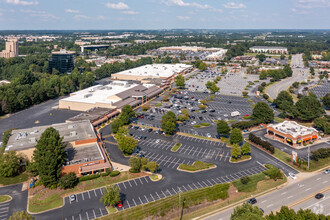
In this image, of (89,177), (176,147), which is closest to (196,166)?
(176,147)

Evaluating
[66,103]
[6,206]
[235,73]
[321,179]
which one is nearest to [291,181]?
[321,179]

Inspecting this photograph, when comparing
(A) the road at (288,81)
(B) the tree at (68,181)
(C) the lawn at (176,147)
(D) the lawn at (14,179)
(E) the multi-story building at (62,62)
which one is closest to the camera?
(B) the tree at (68,181)

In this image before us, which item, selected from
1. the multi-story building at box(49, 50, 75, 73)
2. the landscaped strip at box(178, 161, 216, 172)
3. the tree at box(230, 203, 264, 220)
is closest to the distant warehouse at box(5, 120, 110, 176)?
the landscaped strip at box(178, 161, 216, 172)

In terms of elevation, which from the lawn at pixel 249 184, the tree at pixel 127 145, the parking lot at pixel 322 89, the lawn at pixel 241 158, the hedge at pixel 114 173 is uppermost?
the parking lot at pixel 322 89

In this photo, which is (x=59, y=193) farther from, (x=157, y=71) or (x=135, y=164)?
(x=157, y=71)

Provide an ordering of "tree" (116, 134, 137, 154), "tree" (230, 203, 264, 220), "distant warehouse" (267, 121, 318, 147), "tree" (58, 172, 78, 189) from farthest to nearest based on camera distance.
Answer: "distant warehouse" (267, 121, 318, 147) < "tree" (116, 134, 137, 154) < "tree" (58, 172, 78, 189) < "tree" (230, 203, 264, 220)

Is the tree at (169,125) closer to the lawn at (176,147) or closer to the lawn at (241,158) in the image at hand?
the lawn at (176,147)

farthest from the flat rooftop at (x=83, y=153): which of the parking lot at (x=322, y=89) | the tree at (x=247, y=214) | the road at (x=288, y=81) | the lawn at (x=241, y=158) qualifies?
the parking lot at (x=322, y=89)

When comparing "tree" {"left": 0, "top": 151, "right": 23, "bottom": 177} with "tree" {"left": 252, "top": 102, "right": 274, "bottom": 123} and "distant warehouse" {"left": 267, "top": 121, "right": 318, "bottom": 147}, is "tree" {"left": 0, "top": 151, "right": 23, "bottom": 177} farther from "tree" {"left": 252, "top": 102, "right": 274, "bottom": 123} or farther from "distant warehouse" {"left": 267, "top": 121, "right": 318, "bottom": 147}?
"tree" {"left": 252, "top": 102, "right": 274, "bottom": 123}
